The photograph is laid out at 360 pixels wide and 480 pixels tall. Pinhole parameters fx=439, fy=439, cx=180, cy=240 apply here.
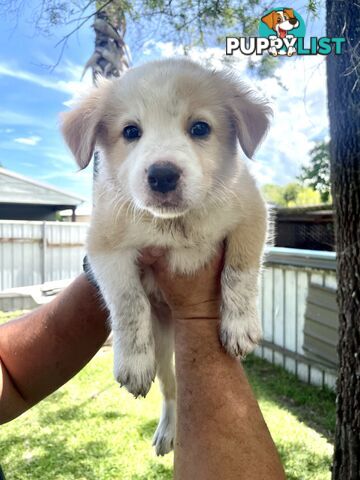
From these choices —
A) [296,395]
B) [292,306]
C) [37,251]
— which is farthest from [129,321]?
[37,251]

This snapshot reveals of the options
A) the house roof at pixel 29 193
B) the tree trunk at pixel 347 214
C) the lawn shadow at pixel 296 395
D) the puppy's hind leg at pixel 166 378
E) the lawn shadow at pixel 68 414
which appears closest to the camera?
the puppy's hind leg at pixel 166 378

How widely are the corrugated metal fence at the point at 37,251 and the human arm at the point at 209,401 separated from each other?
911 cm

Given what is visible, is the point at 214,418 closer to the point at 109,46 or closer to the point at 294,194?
the point at 109,46

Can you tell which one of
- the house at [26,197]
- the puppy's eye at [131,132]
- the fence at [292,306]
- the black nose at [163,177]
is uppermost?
Answer: the house at [26,197]

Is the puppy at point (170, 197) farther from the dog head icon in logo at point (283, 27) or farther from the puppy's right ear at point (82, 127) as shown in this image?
the dog head icon in logo at point (283, 27)

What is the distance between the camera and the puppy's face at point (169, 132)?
155 centimetres

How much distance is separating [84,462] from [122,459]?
1.09ft

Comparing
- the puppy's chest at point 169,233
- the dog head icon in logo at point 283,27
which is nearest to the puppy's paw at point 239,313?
the puppy's chest at point 169,233

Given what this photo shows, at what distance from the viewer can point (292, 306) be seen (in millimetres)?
6227

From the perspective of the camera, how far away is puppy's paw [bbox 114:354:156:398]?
1.68 m

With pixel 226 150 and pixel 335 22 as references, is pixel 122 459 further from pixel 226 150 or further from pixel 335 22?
pixel 335 22

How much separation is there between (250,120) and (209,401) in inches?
45.1

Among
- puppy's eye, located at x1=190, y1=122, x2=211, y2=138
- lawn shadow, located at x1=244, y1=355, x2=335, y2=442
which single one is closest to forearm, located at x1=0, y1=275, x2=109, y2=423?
puppy's eye, located at x1=190, y1=122, x2=211, y2=138

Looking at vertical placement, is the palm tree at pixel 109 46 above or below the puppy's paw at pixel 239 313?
above
